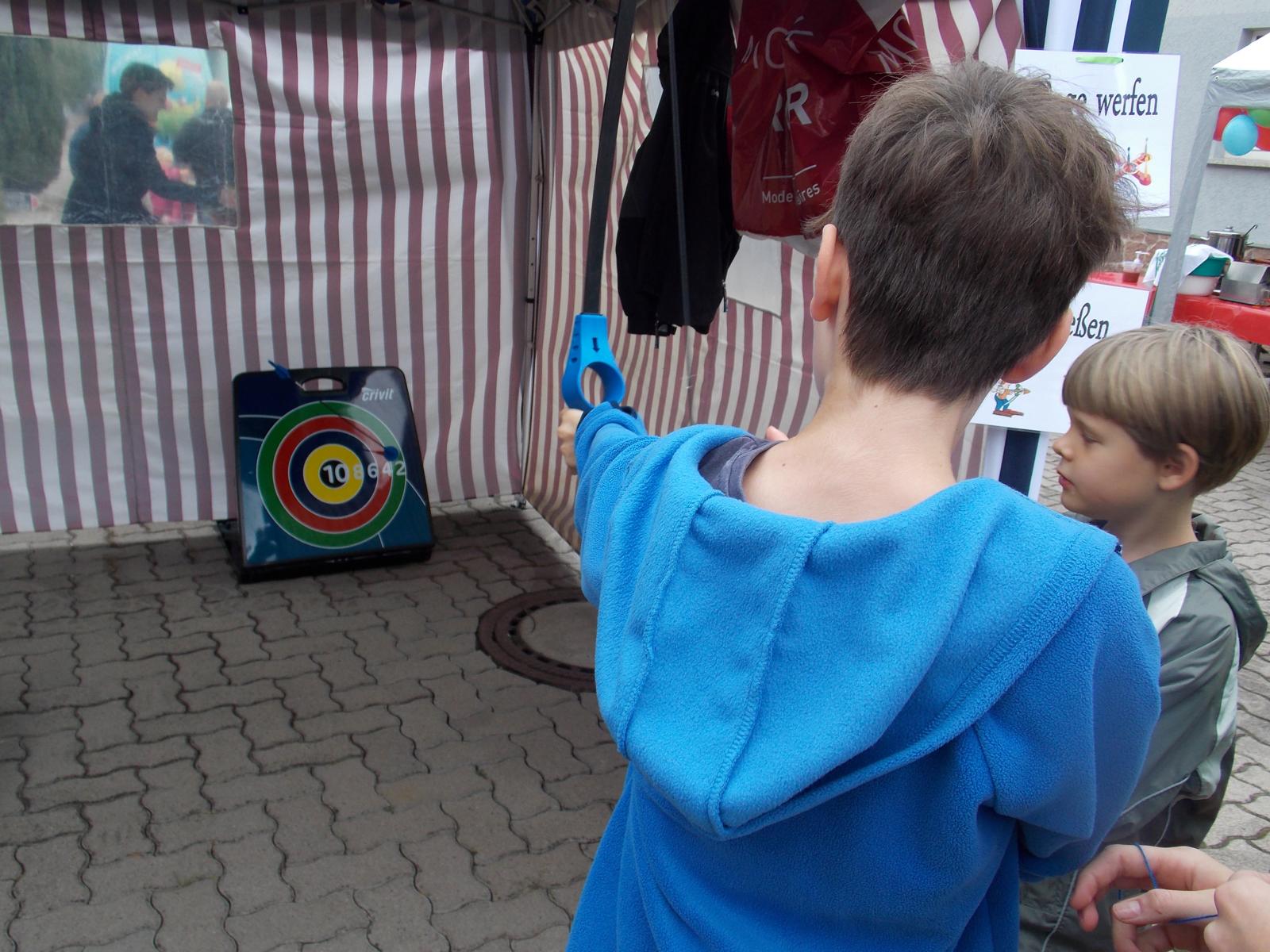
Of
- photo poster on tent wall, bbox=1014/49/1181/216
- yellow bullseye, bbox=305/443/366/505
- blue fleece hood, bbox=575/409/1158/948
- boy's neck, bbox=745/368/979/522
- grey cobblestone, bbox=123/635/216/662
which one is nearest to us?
blue fleece hood, bbox=575/409/1158/948

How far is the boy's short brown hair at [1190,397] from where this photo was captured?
1.39 metres

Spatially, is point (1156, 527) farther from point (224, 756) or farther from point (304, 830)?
point (224, 756)

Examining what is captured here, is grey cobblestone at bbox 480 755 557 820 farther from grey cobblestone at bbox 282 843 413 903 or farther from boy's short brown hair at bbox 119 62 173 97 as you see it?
boy's short brown hair at bbox 119 62 173 97

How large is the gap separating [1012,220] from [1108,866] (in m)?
0.70

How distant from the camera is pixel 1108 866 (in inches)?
41.7

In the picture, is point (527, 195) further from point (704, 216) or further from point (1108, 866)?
point (1108, 866)

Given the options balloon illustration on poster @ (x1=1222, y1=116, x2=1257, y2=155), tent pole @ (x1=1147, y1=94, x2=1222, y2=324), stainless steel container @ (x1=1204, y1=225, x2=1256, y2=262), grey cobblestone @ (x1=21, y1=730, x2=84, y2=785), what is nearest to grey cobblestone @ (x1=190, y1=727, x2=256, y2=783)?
grey cobblestone @ (x1=21, y1=730, x2=84, y2=785)

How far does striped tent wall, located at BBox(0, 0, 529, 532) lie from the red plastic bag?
7.06ft

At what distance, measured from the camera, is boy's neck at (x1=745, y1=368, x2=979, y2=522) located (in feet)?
2.57

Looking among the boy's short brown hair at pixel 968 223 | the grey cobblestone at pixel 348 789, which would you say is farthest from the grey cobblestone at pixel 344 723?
the boy's short brown hair at pixel 968 223

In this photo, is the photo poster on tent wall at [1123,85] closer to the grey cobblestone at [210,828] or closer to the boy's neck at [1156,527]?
the boy's neck at [1156,527]

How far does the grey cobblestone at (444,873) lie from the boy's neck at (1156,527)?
174 cm

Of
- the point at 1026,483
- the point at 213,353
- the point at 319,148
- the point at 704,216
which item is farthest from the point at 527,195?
the point at 1026,483

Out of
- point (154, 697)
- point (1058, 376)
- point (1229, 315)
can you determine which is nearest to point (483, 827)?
point (154, 697)
